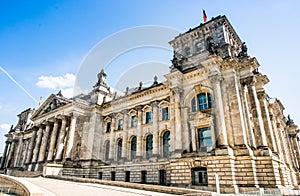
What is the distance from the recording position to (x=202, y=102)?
892 inches

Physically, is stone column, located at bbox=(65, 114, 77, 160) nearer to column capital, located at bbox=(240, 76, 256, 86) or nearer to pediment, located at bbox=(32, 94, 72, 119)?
pediment, located at bbox=(32, 94, 72, 119)

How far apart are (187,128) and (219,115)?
3860 mm

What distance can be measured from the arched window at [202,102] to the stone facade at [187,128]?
0.11 m

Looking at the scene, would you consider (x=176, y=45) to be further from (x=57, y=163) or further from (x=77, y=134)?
(x=57, y=163)

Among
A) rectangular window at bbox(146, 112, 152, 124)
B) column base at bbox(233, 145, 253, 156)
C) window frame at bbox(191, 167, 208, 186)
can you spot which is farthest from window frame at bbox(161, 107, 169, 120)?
column base at bbox(233, 145, 253, 156)

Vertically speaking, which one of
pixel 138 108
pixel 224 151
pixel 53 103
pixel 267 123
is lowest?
pixel 224 151

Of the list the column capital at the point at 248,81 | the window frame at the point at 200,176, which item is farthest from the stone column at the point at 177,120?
the column capital at the point at 248,81

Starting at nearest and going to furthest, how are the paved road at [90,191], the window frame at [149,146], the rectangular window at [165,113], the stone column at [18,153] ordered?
the paved road at [90,191]
the rectangular window at [165,113]
the window frame at [149,146]
the stone column at [18,153]

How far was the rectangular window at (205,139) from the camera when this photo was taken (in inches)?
813

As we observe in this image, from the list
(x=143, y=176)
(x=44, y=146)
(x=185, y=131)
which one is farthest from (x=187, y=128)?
(x=44, y=146)

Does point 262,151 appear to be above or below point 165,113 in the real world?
below

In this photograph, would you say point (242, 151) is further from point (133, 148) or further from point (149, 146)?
point (133, 148)

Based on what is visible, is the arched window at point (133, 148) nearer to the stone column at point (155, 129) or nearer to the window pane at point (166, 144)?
the stone column at point (155, 129)

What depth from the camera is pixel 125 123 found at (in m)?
30.8
